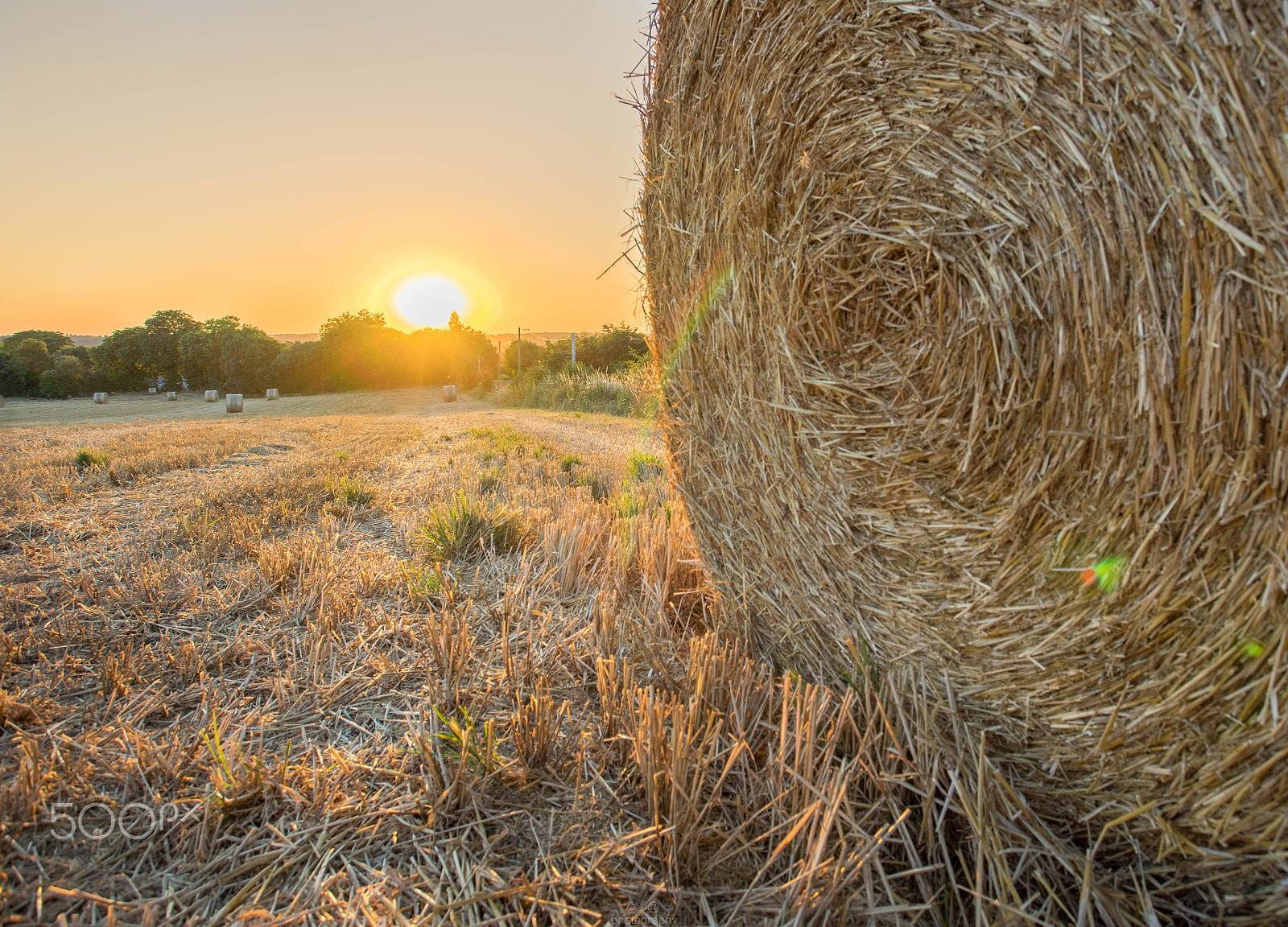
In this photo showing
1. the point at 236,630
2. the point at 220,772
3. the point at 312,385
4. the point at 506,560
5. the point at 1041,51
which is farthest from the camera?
the point at 312,385

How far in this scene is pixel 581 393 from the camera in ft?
57.9

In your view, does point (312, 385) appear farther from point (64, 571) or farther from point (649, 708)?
point (649, 708)

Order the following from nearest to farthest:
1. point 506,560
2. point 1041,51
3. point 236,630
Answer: point 1041,51, point 236,630, point 506,560

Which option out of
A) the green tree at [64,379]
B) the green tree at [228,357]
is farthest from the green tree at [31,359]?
the green tree at [228,357]

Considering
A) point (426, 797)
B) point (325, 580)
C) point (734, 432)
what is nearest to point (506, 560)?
point (325, 580)

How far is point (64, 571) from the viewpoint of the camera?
2.65m

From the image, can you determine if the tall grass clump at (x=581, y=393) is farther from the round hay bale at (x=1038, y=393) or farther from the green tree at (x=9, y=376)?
the green tree at (x=9, y=376)

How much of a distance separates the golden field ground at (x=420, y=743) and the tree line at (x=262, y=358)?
32612mm

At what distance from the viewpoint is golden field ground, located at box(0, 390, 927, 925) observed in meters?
1.15

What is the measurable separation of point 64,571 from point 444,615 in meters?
1.98

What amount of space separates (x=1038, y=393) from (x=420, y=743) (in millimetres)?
1595

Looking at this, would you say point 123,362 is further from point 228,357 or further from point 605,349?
point 605,349

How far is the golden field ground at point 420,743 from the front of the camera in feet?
3.78

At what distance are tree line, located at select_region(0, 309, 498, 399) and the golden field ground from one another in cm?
3261
